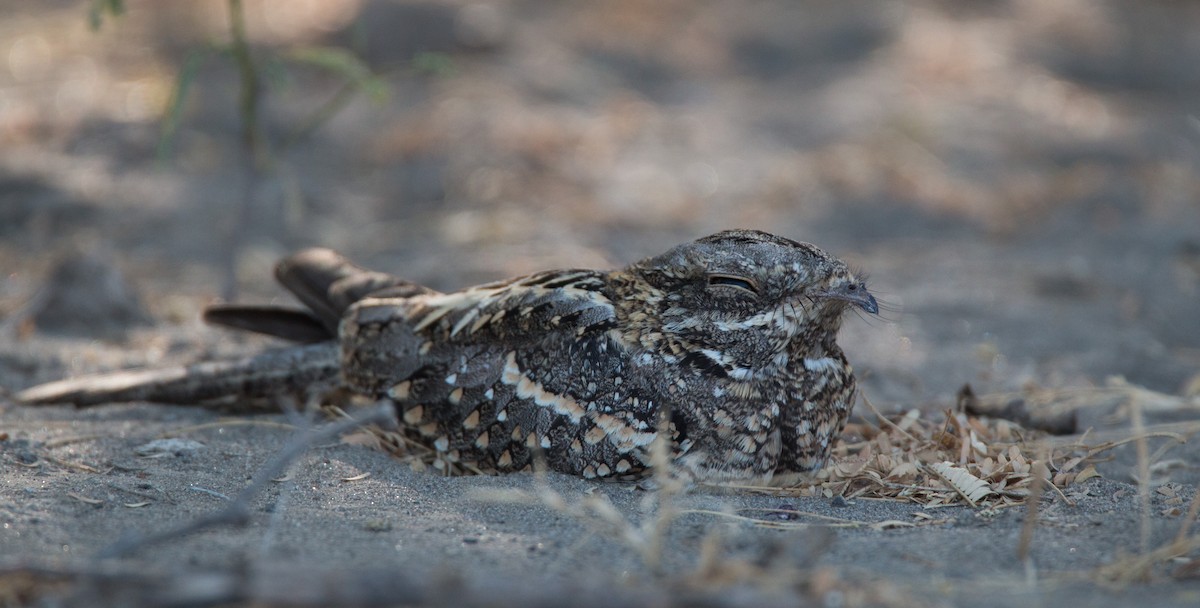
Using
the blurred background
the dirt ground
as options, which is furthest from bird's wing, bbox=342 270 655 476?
the blurred background

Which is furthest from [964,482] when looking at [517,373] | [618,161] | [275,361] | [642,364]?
[618,161]

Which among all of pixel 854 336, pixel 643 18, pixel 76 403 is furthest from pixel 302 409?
pixel 643 18

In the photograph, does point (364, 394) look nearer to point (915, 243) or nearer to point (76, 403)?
point (76, 403)

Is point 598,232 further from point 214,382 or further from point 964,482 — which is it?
point 964,482

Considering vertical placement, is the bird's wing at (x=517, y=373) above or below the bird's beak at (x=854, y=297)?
below

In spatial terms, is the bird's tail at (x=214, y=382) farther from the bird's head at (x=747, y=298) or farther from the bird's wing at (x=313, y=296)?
the bird's head at (x=747, y=298)

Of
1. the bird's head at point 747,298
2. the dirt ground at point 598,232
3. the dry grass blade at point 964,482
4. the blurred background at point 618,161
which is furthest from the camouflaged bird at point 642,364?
the blurred background at point 618,161
